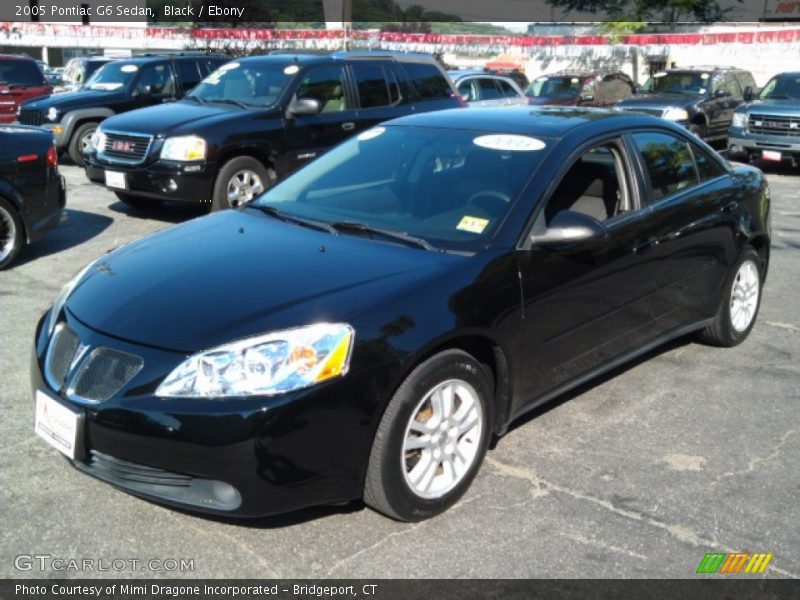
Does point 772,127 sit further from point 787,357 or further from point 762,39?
point 762,39

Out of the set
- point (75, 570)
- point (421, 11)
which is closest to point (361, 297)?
point (75, 570)

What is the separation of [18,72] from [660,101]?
13176 millimetres

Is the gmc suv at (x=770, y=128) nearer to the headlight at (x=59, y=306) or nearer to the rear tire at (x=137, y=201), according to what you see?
the rear tire at (x=137, y=201)

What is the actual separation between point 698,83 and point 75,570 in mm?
17019

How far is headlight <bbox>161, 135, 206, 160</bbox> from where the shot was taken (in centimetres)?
867

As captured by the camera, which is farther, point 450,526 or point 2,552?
point 450,526

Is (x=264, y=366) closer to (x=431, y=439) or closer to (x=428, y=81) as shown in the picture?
(x=431, y=439)

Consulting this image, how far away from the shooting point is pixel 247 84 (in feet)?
32.3

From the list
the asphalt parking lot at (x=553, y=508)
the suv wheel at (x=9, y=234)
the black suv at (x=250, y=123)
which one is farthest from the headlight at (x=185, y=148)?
the asphalt parking lot at (x=553, y=508)

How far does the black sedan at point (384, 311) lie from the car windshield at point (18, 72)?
15301 mm

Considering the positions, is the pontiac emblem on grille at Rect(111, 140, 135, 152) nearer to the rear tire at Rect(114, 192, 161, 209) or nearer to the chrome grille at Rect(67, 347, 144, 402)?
the rear tire at Rect(114, 192, 161, 209)

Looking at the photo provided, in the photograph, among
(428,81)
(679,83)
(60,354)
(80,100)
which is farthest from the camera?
(679,83)

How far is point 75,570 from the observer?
3.06 meters

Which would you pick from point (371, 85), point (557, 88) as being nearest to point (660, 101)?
point (557, 88)
